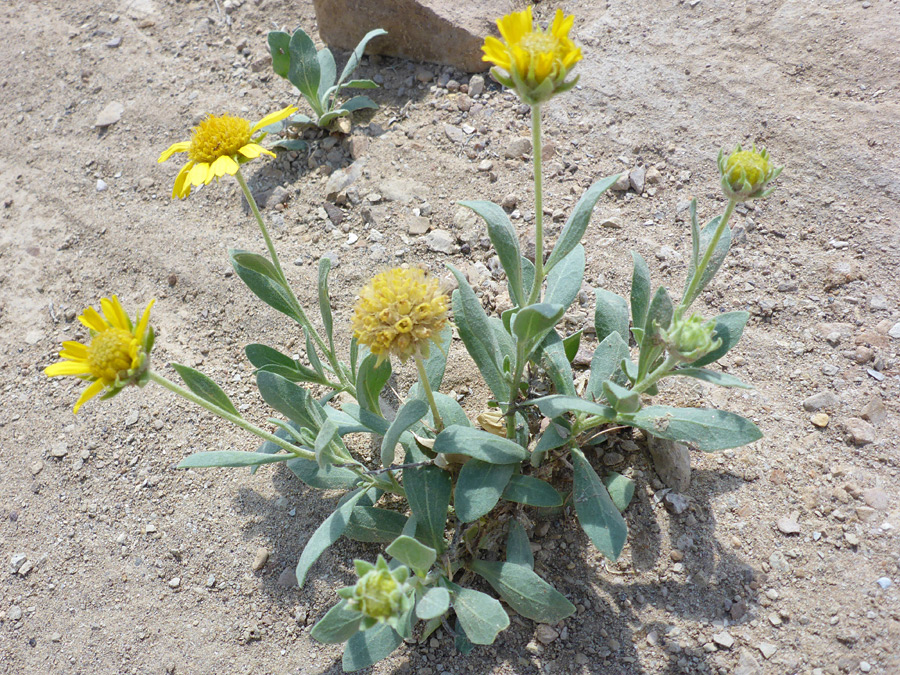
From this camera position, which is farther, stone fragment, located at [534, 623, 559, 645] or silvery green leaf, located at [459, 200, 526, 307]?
stone fragment, located at [534, 623, 559, 645]

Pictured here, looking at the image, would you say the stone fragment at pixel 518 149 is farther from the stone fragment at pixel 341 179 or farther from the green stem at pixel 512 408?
the green stem at pixel 512 408

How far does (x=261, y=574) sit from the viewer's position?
2.85m

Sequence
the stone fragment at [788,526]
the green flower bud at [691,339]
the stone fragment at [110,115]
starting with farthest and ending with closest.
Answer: the stone fragment at [110,115] < the stone fragment at [788,526] < the green flower bud at [691,339]

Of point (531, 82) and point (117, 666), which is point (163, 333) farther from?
point (531, 82)

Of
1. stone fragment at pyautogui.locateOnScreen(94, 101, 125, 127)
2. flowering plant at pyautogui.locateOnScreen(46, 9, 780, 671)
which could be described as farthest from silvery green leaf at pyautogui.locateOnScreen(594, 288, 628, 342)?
stone fragment at pyautogui.locateOnScreen(94, 101, 125, 127)

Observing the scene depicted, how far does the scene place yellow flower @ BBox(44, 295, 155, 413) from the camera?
6.88 feet

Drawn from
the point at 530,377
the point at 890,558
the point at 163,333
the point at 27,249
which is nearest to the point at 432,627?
the point at 530,377

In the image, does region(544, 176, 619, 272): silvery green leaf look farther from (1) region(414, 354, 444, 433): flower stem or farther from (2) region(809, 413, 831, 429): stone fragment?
(2) region(809, 413, 831, 429): stone fragment

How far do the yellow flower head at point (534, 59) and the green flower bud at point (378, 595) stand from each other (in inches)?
56.5

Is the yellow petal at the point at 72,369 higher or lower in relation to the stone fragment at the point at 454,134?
lower

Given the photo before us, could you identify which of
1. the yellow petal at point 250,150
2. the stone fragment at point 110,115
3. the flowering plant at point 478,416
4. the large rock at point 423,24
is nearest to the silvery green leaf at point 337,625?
the flowering plant at point 478,416

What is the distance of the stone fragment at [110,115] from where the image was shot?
15.4ft

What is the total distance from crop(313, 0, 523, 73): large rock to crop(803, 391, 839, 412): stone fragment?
286cm

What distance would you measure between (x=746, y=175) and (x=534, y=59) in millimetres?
844
